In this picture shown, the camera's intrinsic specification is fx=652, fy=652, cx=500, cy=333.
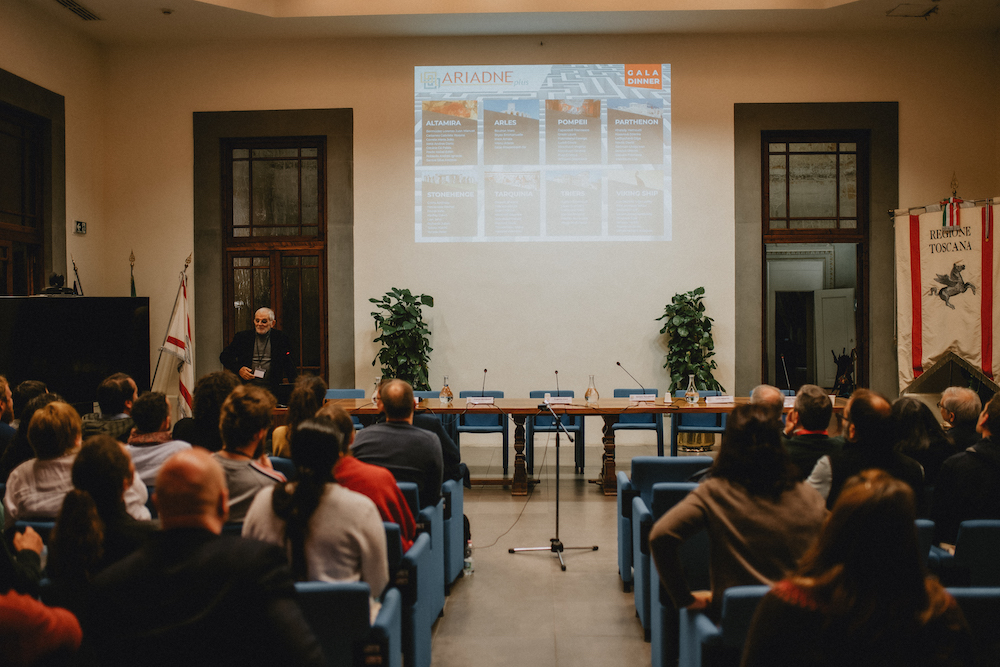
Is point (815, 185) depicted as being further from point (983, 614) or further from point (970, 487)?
point (983, 614)

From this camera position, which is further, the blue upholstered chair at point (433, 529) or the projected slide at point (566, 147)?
the projected slide at point (566, 147)

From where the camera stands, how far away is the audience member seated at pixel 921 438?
3.01 metres

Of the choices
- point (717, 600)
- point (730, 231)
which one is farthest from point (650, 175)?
point (717, 600)

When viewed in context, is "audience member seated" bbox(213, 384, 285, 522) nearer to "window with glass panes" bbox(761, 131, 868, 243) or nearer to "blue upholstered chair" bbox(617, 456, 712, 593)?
"blue upholstered chair" bbox(617, 456, 712, 593)

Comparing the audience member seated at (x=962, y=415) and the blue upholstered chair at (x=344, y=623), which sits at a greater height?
the audience member seated at (x=962, y=415)

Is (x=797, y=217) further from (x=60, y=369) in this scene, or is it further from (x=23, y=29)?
(x=23, y=29)

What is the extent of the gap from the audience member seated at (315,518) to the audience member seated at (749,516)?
0.89 meters

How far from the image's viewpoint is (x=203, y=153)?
307 inches

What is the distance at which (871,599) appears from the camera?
1.15 meters

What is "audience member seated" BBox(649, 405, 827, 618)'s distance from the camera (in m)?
1.82

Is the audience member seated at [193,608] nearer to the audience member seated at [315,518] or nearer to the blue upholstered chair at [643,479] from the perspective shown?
the audience member seated at [315,518]

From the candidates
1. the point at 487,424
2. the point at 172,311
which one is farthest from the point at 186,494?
the point at 172,311

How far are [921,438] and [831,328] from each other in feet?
20.7

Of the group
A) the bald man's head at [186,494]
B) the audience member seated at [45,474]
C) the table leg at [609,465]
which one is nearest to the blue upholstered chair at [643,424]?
the table leg at [609,465]
